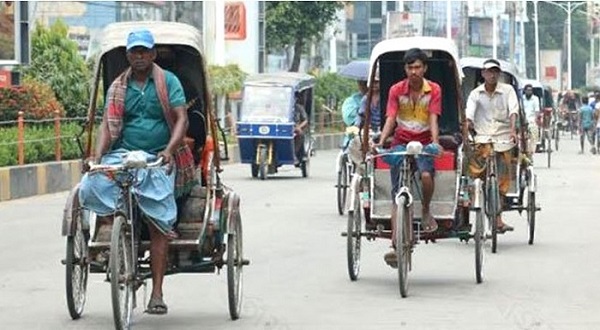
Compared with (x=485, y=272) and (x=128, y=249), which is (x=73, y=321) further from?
(x=485, y=272)

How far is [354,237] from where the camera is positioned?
1245cm

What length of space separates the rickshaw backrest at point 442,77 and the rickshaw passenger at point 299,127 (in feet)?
50.9

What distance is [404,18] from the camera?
7138cm

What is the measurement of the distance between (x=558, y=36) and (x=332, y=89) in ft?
250

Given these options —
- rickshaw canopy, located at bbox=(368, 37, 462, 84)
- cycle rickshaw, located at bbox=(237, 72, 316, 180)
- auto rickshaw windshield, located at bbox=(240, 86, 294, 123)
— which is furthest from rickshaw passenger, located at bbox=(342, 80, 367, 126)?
auto rickshaw windshield, located at bbox=(240, 86, 294, 123)

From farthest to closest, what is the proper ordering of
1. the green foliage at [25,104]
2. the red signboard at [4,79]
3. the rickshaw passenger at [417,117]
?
the green foliage at [25,104] → the red signboard at [4,79] → the rickshaw passenger at [417,117]

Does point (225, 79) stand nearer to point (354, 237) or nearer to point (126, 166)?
point (354, 237)

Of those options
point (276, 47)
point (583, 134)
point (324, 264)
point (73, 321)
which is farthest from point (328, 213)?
point (276, 47)

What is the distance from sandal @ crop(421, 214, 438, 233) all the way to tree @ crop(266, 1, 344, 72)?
45030mm

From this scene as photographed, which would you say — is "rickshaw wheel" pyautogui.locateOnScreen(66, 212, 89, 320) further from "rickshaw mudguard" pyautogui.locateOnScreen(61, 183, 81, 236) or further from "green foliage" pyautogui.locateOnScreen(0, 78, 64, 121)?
"green foliage" pyautogui.locateOnScreen(0, 78, 64, 121)

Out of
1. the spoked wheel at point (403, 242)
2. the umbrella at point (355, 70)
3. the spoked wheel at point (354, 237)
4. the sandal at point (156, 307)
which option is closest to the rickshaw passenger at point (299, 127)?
the umbrella at point (355, 70)

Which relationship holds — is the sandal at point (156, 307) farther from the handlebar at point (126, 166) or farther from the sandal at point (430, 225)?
the sandal at point (430, 225)

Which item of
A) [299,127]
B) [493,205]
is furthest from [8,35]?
[493,205]

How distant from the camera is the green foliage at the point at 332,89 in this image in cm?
5731
